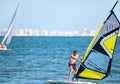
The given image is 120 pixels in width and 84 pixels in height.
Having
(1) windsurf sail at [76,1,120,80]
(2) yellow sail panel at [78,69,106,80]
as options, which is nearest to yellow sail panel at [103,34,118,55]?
(1) windsurf sail at [76,1,120,80]

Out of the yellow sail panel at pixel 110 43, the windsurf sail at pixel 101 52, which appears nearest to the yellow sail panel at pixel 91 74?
the windsurf sail at pixel 101 52

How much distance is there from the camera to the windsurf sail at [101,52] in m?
17.4

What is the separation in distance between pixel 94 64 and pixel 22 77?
8.50m

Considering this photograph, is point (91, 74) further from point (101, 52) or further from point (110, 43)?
point (110, 43)

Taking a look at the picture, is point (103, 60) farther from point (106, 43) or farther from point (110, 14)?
point (110, 14)

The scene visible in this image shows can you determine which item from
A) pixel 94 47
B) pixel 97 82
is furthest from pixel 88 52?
pixel 97 82

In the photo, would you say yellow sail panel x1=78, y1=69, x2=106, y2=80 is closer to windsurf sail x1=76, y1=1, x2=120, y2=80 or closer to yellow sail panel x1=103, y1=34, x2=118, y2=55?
windsurf sail x1=76, y1=1, x2=120, y2=80

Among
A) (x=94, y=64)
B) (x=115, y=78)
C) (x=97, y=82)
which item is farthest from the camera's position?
(x=115, y=78)

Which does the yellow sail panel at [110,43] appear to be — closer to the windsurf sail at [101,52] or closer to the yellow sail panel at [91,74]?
the windsurf sail at [101,52]

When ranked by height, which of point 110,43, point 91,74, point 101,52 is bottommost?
point 91,74

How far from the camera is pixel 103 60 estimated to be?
18141mm

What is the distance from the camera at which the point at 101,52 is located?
18.1 meters

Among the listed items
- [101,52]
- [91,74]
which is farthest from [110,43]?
[91,74]

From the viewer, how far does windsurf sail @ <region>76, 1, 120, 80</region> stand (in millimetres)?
17391
